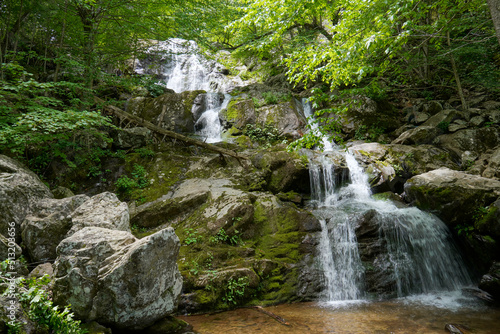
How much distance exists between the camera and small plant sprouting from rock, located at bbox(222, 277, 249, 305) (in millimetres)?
5297

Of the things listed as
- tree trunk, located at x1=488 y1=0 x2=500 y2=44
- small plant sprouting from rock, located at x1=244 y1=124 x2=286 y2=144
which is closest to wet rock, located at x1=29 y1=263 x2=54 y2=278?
tree trunk, located at x1=488 y1=0 x2=500 y2=44

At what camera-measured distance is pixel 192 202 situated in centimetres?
736

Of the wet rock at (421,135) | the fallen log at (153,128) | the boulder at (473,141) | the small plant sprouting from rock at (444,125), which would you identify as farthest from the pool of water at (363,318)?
the small plant sprouting from rock at (444,125)

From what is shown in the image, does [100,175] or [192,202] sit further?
[100,175]

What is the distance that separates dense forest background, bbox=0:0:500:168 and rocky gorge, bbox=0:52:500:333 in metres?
1.18

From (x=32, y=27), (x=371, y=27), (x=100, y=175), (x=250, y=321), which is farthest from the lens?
(x=32, y=27)

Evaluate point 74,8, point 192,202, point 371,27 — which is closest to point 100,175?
point 192,202

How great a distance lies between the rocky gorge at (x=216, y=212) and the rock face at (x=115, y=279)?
2 cm

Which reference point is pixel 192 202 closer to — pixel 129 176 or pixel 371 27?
pixel 129 176

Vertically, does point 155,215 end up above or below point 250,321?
above

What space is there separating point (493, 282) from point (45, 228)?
9.14 meters

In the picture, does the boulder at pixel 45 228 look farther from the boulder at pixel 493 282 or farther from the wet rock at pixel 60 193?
the boulder at pixel 493 282

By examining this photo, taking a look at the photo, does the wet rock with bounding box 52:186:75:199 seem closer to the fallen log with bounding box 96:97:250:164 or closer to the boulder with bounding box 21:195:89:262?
the boulder with bounding box 21:195:89:262

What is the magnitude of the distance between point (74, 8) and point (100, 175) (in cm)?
515
